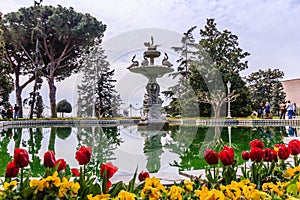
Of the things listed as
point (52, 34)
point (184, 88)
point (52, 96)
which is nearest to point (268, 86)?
point (184, 88)

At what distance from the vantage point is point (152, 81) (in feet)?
44.8

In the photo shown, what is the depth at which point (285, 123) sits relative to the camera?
50.8 ft

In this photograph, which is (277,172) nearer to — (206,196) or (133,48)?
(206,196)

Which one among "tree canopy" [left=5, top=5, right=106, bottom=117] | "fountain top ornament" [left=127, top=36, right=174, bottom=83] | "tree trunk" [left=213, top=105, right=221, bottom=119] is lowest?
"tree trunk" [left=213, top=105, right=221, bottom=119]

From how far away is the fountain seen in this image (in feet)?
43.1

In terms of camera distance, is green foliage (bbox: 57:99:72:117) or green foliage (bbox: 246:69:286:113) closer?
green foliage (bbox: 57:99:72:117)

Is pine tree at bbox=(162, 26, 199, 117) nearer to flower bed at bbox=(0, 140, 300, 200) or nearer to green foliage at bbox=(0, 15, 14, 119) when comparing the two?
green foliage at bbox=(0, 15, 14, 119)

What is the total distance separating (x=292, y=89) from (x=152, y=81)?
770 inches

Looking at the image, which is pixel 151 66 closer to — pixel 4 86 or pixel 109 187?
pixel 4 86

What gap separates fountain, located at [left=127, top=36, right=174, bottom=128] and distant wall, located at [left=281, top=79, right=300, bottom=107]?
61.1 ft

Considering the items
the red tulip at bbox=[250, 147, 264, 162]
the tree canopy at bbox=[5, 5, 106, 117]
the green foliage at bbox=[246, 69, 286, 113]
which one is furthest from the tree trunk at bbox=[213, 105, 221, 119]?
the red tulip at bbox=[250, 147, 264, 162]

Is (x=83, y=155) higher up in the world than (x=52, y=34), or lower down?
lower down

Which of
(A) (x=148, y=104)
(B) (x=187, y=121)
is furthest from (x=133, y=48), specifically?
(B) (x=187, y=121)

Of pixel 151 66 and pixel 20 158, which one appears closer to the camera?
pixel 20 158
